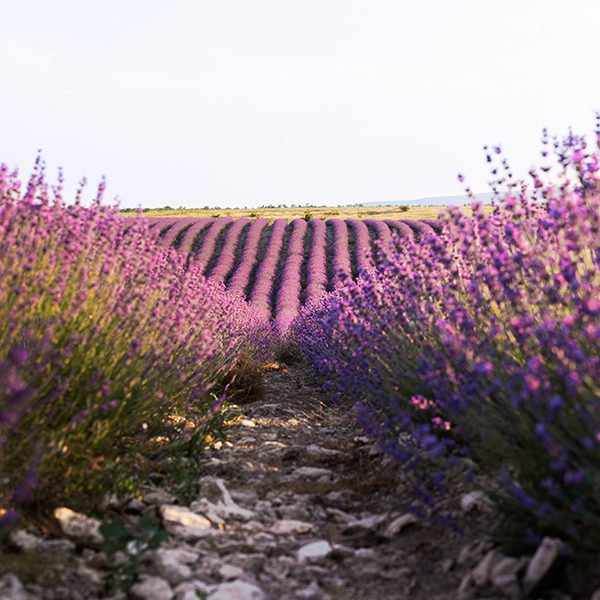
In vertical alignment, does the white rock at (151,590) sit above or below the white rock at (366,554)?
above

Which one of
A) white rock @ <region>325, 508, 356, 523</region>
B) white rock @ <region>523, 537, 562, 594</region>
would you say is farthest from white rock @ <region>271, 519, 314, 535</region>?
white rock @ <region>523, 537, 562, 594</region>

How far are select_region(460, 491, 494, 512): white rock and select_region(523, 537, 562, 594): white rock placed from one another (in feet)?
1.92

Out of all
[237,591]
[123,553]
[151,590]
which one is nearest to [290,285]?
[123,553]

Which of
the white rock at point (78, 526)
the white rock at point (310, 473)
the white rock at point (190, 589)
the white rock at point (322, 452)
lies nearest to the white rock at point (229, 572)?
the white rock at point (190, 589)

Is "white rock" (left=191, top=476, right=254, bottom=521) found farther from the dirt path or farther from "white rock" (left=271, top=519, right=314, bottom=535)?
"white rock" (left=271, top=519, right=314, bottom=535)

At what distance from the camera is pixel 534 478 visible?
2.36 metres

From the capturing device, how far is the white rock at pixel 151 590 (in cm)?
224

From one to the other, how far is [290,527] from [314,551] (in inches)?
12.8

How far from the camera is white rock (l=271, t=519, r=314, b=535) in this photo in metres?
3.10

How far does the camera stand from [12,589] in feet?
6.48

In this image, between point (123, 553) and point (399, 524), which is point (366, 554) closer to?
point (399, 524)

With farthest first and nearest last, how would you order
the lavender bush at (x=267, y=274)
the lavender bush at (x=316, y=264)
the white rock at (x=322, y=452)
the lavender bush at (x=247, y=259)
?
1. the lavender bush at (x=247, y=259)
2. the lavender bush at (x=316, y=264)
3. the lavender bush at (x=267, y=274)
4. the white rock at (x=322, y=452)

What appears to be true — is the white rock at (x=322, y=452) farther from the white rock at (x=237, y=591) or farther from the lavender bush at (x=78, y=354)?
the white rock at (x=237, y=591)

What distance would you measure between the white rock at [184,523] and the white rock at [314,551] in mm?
407
